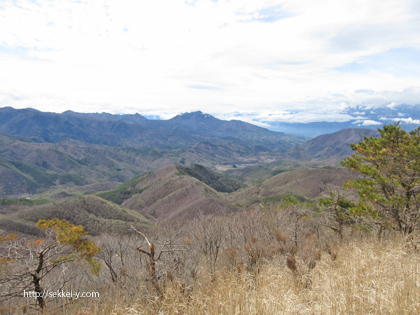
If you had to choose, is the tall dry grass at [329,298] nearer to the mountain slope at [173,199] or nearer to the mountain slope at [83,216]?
the mountain slope at [83,216]

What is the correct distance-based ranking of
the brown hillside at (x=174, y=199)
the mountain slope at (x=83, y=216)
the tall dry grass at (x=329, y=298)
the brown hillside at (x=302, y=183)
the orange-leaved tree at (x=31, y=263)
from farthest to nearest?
the brown hillside at (x=302, y=183), the brown hillside at (x=174, y=199), the mountain slope at (x=83, y=216), the orange-leaved tree at (x=31, y=263), the tall dry grass at (x=329, y=298)

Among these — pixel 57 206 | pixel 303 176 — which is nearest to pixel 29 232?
pixel 57 206

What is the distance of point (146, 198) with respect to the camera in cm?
17738

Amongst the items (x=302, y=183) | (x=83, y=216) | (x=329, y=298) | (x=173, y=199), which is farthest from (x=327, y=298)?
(x=302, y=183)

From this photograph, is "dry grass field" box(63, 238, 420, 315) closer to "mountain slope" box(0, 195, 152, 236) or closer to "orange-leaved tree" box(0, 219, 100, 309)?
"orange-leaved tree" box(0, 219, 100, 309)

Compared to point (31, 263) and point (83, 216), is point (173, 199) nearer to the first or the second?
point (83, 216)

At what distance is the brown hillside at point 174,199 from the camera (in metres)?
131

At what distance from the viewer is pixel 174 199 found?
526 feet

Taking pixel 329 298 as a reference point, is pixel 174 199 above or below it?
below

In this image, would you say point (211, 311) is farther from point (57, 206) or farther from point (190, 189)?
point (190, 189)

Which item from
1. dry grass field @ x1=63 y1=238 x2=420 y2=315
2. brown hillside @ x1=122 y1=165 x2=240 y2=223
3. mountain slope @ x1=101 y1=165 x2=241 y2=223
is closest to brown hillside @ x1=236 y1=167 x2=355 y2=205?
brown hillside @ x1=122 y1=165 x2=240 y2=223

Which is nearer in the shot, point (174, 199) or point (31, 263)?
point (31, 263)

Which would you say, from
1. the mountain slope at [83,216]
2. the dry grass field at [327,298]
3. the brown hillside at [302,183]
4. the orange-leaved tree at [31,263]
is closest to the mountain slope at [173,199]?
Result: the brown hillside at [302,183]

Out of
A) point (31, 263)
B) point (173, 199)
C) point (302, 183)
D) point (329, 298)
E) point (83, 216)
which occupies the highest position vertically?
point (329, 298)
